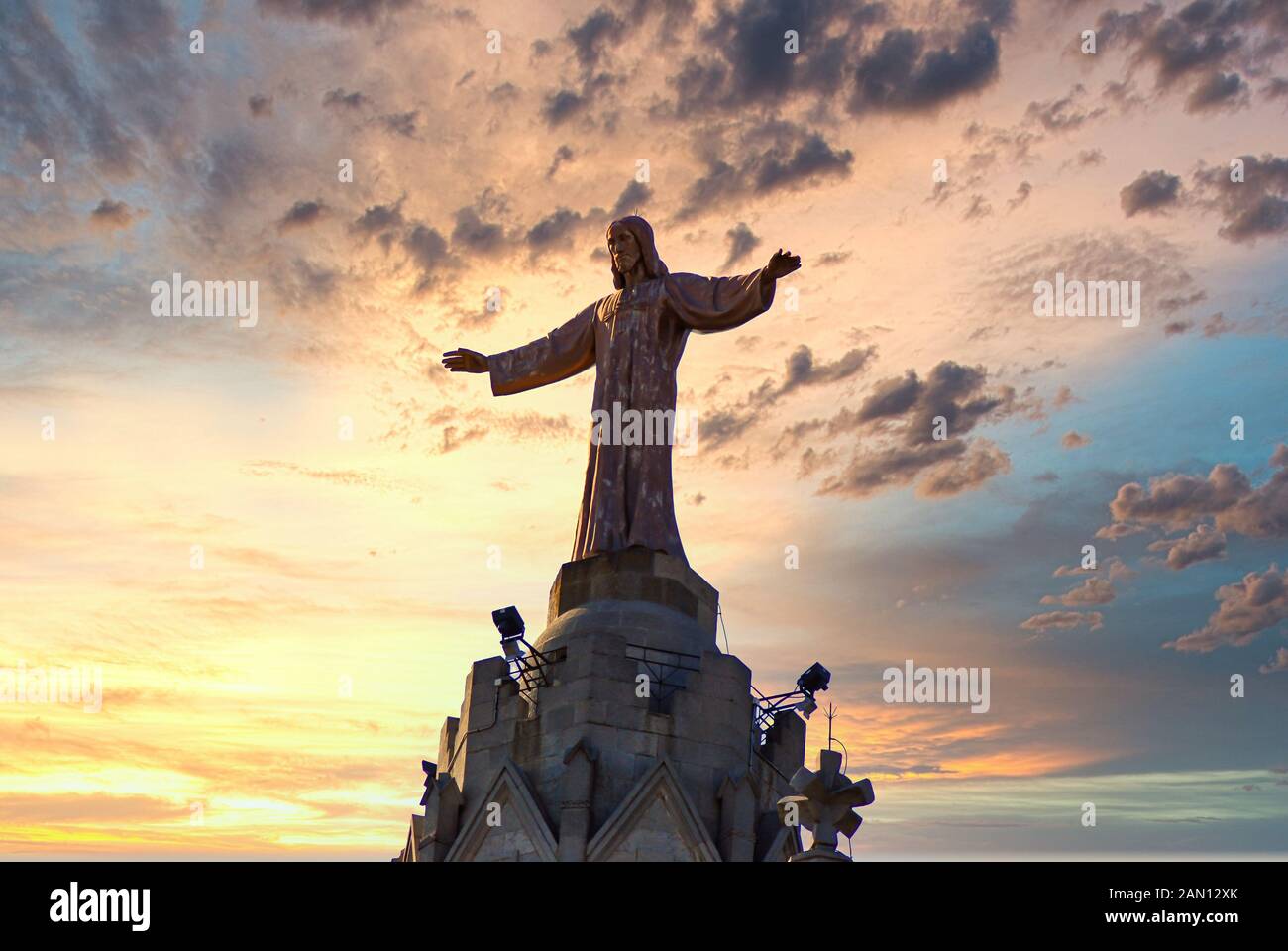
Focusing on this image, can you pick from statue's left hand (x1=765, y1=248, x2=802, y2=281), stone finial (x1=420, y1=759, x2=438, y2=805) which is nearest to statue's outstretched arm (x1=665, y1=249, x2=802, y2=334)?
statue's left hand (x1=765, y1=248, x2=802, y2=281)

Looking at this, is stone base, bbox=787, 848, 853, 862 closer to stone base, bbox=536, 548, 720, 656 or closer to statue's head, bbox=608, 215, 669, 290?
stone base, bbox=536, 548, 720, 656

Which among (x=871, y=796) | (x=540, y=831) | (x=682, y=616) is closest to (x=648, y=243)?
(x=682, y=616)

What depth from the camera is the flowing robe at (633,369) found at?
30.3 meters

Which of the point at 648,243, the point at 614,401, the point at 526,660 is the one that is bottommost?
the point at 526,660

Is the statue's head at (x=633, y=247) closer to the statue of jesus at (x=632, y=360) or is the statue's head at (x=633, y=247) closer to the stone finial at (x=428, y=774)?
the statue of jesus at (x=632, y=360)

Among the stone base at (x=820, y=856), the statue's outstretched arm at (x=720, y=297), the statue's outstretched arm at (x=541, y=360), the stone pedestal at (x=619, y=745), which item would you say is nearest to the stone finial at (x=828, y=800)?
the stone base at (x=820, y=856)

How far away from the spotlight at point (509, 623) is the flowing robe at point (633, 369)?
2.39 metres

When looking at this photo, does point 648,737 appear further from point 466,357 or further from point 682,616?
point 466,357

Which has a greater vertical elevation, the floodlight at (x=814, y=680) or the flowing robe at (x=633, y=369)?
the flowing robe at (x=633, y=369)

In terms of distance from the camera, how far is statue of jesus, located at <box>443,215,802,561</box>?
30.3 metres
